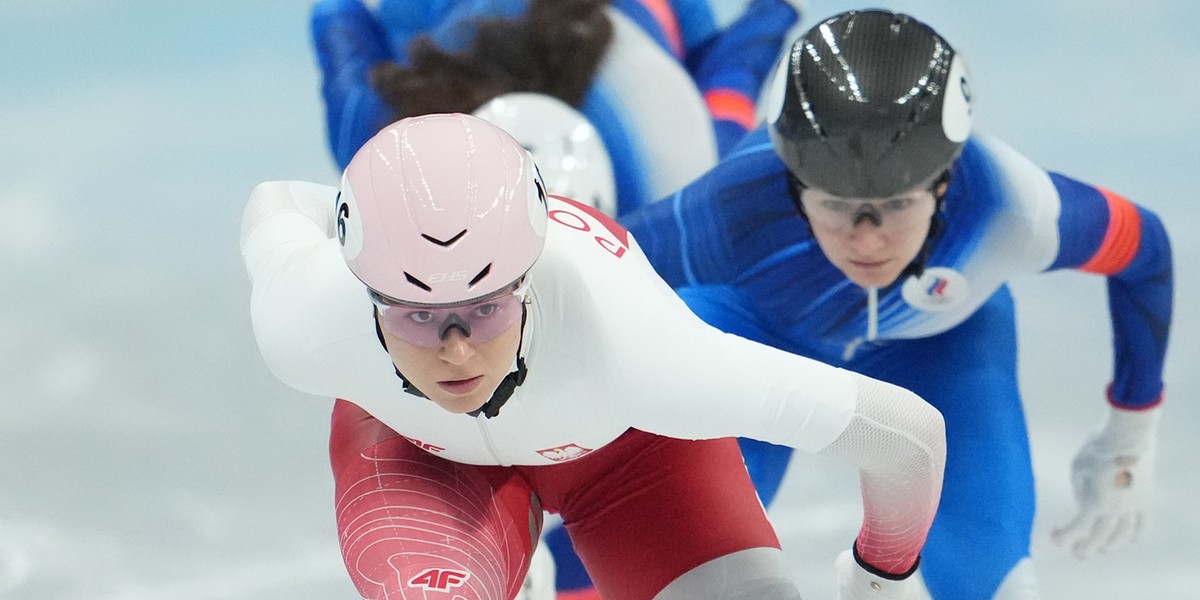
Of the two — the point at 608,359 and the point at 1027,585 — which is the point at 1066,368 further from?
the point at 608,359

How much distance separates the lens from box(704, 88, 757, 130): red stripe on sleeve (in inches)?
158

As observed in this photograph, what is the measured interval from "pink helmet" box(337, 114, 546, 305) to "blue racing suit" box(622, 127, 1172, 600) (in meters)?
0.92

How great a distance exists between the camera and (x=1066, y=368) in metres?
3.75

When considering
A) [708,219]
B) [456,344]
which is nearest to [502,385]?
[456,344]

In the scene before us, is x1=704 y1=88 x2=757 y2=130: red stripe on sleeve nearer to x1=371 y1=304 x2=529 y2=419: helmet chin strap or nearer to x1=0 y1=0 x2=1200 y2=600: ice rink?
x1=0 y1=0 x2=1200 y2=600: ice rink

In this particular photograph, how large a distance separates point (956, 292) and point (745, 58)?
1.69 m

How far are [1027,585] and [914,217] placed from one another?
0.64m

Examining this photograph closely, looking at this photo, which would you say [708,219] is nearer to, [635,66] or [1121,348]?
[1121,348]

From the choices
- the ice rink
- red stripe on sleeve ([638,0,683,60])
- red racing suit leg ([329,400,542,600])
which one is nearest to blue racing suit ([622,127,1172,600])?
the ice rink

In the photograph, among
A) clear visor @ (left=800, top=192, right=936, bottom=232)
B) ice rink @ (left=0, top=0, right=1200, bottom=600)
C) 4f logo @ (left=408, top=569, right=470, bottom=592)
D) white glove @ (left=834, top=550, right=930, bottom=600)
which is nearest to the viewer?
4f logo @ (left=408, top=569, right=470, bottom=592)

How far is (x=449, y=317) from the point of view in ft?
5.84

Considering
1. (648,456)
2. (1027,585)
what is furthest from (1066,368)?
(648,456)

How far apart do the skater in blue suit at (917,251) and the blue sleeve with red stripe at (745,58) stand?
135 cm

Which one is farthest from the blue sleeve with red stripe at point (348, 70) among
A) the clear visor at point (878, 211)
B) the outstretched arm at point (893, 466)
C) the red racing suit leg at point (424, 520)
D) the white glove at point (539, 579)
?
the outstretched arm at point (893, 466)
